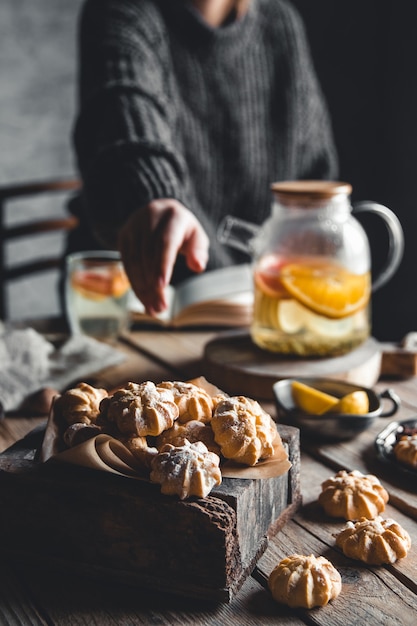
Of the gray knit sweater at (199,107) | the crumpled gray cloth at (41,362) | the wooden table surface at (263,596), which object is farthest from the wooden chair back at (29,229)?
the wooden table surface at (263,596)

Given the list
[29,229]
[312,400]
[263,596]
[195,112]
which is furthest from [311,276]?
[29,229]

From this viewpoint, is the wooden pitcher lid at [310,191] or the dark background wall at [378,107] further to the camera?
the dark background wall at [378,107]

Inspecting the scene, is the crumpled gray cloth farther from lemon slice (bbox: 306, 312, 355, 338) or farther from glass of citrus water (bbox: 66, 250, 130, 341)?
lemon slice (bbox: 306, 312, 355, 338)

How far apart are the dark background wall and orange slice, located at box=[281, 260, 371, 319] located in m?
1.49

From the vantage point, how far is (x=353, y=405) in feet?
3.22

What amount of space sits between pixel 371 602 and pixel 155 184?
84 cm

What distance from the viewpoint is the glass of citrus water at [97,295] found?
1.40 m

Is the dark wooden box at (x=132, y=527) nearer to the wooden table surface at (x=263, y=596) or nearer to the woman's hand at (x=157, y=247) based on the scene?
the wooden table surface at (x=263, y=596)

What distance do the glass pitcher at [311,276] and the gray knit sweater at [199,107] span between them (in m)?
0.27

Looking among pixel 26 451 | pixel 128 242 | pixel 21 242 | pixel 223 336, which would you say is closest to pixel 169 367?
pixel 223 336

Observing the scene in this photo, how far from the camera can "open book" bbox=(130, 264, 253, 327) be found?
1.49 metres

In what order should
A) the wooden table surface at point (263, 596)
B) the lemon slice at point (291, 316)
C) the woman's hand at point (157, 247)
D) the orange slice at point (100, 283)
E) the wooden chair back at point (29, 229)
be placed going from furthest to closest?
the wooden chair back at point (29, 229) < the orange slice at point (100, 283) < the lemon slice at point (291, 316) < the woman's hand at point (157, 247) < the wooden table surface at point (263, 596)

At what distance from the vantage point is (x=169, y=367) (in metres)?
1.32

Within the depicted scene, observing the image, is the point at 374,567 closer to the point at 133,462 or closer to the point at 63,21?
the point at 133,462
